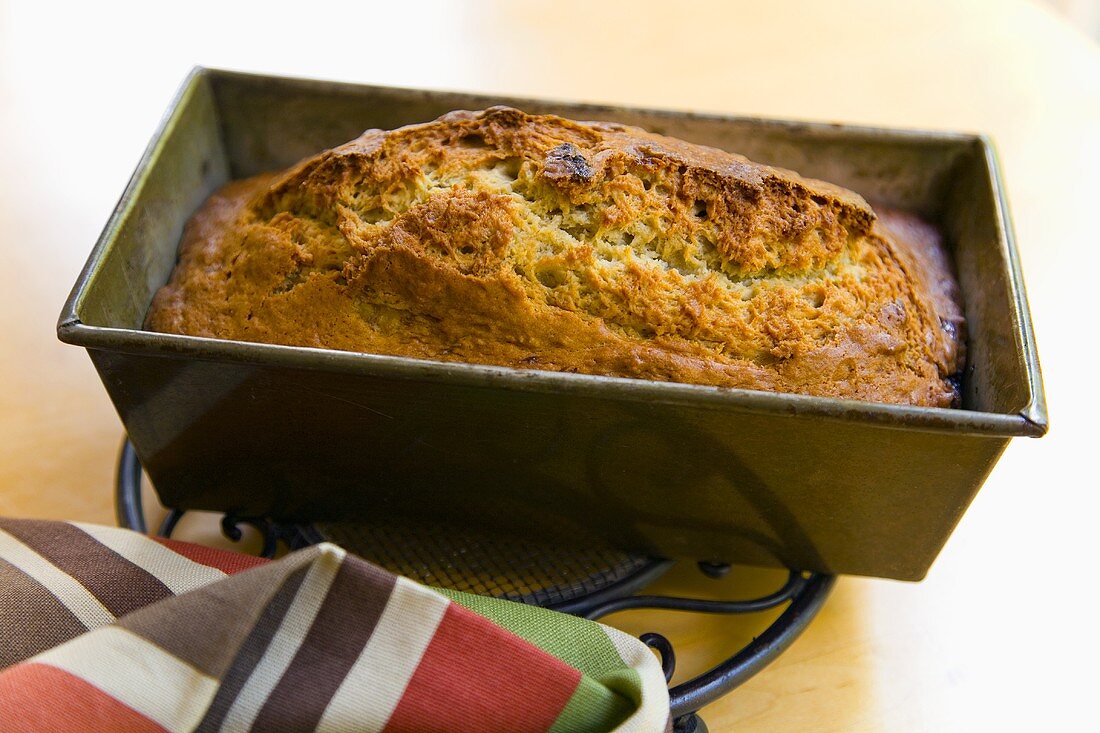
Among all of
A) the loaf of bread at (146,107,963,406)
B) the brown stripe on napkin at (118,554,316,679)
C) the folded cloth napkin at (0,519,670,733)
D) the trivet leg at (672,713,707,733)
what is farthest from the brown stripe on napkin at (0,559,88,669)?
the trivet leg at (672,713,707,733)

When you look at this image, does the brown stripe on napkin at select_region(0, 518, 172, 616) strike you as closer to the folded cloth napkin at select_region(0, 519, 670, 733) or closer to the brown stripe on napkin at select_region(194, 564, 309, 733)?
the folded cloth napkin at select_region(0, 519, 670, 733)

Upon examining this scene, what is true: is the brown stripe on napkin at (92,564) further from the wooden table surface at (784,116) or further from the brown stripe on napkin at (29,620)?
the wooden table surface at (784,116)

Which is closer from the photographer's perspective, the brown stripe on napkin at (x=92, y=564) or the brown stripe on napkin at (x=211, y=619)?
the brown stripe on napkin at (x=211, y=619)

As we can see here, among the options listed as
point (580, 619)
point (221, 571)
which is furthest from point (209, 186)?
point (580, 619)

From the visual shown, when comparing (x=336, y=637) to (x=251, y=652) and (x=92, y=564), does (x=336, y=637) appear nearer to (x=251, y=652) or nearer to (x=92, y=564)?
(x=251, y=652)

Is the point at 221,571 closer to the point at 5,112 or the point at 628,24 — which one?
the point at 5,112

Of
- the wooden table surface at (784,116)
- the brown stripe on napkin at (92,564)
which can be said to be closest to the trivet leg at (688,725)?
the wooden table surface at (784,116)

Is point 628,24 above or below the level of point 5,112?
above

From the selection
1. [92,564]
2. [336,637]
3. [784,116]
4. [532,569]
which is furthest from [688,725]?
[784,116]
